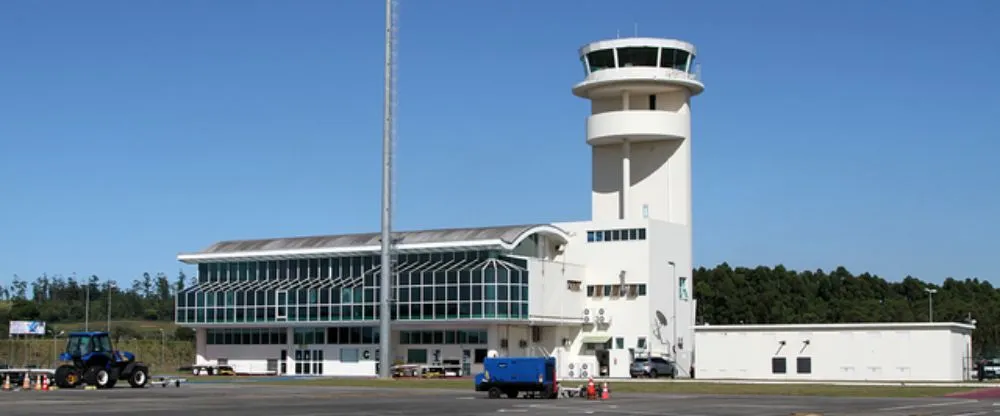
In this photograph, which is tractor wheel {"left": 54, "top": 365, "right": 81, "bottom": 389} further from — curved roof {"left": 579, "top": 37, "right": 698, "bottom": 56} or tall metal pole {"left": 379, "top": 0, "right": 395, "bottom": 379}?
curved roof {"left": 579, "top": 37, "right": 698, "bottom": 56}

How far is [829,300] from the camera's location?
6545 inches

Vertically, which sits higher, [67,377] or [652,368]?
[67,377]

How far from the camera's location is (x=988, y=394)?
2110 inches

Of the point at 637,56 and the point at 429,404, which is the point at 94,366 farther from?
the point at 637,56

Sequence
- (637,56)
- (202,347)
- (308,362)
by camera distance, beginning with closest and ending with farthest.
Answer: (308,362), (637,56), (202,347)

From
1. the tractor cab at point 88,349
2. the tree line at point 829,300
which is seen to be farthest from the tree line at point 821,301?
the tractor cab at point 88,349

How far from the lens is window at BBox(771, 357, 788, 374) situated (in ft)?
251

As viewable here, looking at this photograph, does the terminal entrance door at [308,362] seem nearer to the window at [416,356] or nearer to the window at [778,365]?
the window at [416,356]

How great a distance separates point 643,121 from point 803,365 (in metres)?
24.6

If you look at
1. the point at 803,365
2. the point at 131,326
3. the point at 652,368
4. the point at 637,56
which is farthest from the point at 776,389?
the point at 131,326

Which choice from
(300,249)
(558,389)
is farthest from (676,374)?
(558,389)

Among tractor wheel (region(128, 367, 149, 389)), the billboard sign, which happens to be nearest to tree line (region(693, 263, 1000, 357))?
the billboard sign

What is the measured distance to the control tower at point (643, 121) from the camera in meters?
93.4

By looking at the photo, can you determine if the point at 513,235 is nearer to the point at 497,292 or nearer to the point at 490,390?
the point at 497,292
